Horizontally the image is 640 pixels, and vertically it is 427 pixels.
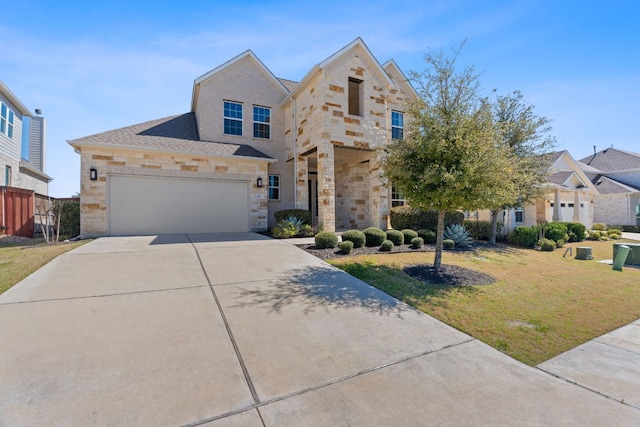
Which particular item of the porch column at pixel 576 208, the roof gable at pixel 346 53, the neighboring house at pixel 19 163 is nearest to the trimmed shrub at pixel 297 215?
the roof gable at pixel 346 53

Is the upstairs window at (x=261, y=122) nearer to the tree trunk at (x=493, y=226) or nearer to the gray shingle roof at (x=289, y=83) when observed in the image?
the gray shingle roof at (x=289, y=83)

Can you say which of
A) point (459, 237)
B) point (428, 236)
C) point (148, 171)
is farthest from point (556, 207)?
point (148, 171)

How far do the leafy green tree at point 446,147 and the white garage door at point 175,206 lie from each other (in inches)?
312

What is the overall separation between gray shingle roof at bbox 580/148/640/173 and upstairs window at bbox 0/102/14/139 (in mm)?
45985

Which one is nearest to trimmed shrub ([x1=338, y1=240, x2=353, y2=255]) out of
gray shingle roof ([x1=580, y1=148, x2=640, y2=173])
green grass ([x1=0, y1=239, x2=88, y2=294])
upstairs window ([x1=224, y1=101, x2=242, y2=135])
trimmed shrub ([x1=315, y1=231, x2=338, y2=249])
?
trimmed shrub ([x1=315, y1=231, x2=338, y2=249])

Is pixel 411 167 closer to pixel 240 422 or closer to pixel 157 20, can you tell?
pixel 240 422

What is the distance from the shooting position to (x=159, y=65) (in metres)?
8.41

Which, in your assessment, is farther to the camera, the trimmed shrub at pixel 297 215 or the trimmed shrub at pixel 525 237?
the trimmed shrub at pixel 525 237

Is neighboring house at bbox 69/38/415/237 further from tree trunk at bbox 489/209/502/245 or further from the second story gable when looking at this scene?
tree trunk at bbox 489/209/502/245

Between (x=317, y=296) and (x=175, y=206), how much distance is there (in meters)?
9.42

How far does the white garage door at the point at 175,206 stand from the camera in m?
11.0

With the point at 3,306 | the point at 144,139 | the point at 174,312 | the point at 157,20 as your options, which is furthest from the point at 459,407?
the point at 144,139

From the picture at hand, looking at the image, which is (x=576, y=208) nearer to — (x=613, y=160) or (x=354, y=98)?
(x=613, y=160)

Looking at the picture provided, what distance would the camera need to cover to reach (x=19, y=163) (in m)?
15.8
